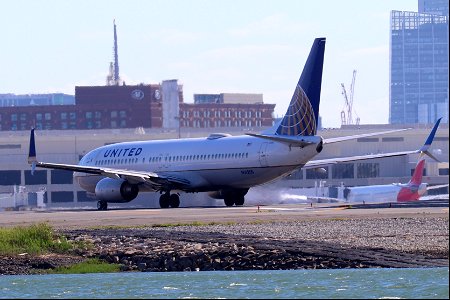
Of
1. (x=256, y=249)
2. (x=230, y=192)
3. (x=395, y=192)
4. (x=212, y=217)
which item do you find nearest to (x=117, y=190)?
(x=230, y=192)

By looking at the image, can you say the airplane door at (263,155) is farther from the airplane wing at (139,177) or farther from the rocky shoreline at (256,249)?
the rocky shoreline at (256,249)

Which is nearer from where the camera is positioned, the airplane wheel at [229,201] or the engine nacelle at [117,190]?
the engine nacelle at [117,190]

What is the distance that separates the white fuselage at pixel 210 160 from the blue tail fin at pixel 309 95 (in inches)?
40.2

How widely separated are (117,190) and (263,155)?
8661 mm

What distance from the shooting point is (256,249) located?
40844 mm

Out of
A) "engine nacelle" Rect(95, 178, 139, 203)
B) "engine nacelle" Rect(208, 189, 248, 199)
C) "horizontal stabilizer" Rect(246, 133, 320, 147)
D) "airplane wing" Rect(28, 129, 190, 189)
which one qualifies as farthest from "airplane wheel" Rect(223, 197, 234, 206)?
"horizontal stabilizer" Rect(246, 133, 320, 147)

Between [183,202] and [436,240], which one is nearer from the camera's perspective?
[436,240]

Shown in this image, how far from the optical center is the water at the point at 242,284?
3234cm

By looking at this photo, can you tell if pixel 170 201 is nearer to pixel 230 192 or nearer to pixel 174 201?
pixel 174 201

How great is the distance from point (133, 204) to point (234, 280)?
71.8m

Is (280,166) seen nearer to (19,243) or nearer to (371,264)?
(19,243)

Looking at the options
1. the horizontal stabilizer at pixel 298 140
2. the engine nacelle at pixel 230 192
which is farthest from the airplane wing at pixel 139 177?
→ the horizontal stabilizer at pixel 298 140

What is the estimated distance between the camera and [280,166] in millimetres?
72438

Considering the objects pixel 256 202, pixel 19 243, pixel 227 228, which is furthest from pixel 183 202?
pixel 19 243
